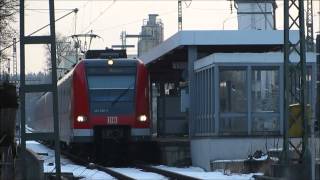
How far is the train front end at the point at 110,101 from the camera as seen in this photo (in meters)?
23.0

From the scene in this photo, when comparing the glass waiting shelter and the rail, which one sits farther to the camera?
the glass waiting shelter

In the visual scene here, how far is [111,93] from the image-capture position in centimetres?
2317

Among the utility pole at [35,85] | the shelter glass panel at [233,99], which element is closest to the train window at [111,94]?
the shelter glass panel at [233,99]

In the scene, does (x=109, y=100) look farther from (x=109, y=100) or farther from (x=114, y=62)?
(x=114, y=62)

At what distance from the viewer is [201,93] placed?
79.8 ft

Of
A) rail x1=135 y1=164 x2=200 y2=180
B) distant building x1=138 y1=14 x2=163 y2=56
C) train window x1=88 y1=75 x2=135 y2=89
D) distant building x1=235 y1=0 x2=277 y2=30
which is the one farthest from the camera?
distant building x1=138 y1=14 x2=163 y2=56

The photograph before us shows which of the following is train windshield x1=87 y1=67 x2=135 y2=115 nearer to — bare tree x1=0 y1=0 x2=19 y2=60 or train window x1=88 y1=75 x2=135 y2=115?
train window x1=88 y1=75 x2=135 y2=115

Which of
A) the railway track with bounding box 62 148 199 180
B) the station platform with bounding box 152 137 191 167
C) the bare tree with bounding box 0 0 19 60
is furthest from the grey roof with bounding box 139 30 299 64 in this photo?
the bare tree with bounding box 0 0 19 60

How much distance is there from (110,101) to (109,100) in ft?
0.15

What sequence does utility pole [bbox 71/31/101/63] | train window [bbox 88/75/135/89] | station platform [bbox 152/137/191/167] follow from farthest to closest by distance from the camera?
utility pole [bbox 71/31/101/63]
station platform [bbox 152/137/191/167]
train window [bbox 88/75/135/89]

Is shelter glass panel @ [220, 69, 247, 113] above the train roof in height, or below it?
below

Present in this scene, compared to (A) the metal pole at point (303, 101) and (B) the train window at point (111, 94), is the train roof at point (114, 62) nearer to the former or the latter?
(B) the train window at point (111, 94)

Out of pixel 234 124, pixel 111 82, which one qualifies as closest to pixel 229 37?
pixel 234 124

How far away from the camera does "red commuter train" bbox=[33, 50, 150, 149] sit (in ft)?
75.5
